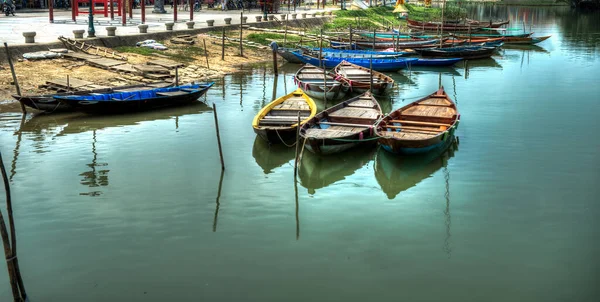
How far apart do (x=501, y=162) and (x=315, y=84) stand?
11.2m

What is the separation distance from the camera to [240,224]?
14117 millimetres

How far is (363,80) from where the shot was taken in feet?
97.6

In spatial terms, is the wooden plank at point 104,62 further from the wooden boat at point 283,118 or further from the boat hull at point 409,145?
Result: the boat hull at point 409,145

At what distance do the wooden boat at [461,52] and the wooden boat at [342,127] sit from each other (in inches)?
845

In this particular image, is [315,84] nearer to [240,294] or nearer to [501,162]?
[501,162]

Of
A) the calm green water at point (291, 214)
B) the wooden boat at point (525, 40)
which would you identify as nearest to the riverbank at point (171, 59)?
the calm green water at point (291, 214)

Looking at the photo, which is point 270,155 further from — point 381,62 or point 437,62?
point 437,62

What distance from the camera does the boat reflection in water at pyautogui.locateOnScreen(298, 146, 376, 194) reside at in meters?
17.2

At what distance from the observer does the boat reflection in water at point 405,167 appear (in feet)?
55.8

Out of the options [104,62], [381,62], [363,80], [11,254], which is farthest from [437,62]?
[11,254]

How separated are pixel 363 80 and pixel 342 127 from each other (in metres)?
10.3

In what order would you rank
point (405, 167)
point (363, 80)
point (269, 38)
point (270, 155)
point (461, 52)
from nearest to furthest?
point (405, 167)
point (270, 155)
point (363, 80)
point (461, 52)
point (269, 38)

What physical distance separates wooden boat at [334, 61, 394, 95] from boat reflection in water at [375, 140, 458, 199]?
8.68 m

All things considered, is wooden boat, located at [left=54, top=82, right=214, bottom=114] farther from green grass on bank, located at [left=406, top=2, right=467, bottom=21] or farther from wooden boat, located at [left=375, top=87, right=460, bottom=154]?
green grass on bank, located at [left=406, top=2, right=467, bottom=21]
